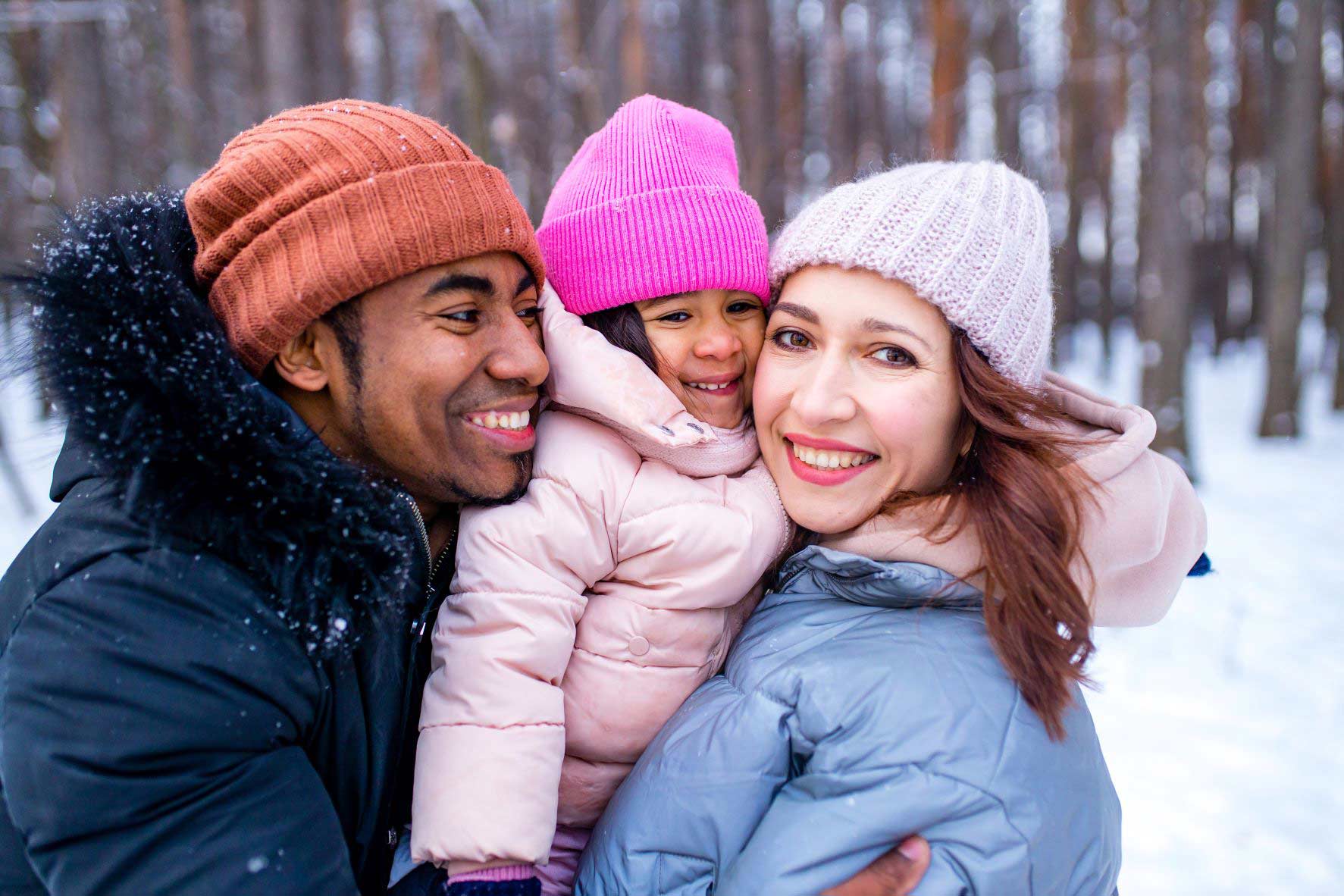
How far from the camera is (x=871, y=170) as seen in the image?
2.31 metres

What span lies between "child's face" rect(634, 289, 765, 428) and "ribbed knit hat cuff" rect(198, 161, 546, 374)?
23.3 inches

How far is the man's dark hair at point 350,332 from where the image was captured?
182 centimetres

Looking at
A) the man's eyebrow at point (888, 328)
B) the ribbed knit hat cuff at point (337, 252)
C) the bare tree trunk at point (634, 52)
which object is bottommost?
the man's eyebrow at point (888, 328)

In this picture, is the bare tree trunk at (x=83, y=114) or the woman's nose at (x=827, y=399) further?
the bare tree trunk at (x=83, y=114)

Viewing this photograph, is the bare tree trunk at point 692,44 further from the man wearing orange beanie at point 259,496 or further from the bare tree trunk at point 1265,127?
the man wearing orange beanie at point 259,496

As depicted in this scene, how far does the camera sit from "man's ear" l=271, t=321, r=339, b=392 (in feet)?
6.05

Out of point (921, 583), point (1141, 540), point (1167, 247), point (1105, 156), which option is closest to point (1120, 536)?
point (1141, 540)

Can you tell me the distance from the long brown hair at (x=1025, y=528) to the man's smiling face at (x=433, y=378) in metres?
0.99

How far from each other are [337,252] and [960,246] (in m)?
1.32

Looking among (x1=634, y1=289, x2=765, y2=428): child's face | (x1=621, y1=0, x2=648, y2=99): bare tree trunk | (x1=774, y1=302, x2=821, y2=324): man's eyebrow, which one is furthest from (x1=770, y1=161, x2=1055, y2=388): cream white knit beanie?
(x1=621, y1=0, x2=648, y2=99): bare tree trunk

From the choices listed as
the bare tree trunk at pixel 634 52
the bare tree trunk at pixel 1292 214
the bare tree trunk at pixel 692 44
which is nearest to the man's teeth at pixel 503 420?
the bare tree trunk at pixel 634 52

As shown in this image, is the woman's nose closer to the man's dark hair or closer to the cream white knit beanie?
the cream white knit beanie

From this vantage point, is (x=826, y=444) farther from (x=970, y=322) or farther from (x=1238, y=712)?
(x=1238, y=712)

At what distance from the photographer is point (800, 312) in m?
2.07
